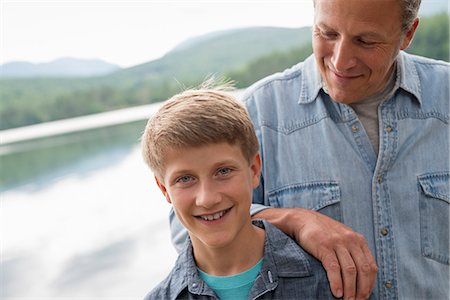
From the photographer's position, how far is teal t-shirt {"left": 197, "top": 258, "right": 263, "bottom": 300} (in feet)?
4.33

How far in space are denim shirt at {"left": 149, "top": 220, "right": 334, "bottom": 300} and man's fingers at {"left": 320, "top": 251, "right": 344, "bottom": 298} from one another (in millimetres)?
29

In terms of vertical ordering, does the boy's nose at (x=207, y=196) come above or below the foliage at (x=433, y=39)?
above

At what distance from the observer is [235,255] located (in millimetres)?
1356

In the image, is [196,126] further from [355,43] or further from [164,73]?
[164,73]

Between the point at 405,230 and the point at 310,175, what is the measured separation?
26 centimetres

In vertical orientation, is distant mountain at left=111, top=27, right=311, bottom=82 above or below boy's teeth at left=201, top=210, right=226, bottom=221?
below

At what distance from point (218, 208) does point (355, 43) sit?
1.65ft

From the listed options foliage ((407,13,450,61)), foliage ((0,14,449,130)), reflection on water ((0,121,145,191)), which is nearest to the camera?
foliage ((407,13,450,61))

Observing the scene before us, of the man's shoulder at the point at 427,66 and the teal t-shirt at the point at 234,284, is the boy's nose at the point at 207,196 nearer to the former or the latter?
the teal t-shirt at the point at 234,284

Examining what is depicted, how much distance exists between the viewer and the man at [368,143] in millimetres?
1453

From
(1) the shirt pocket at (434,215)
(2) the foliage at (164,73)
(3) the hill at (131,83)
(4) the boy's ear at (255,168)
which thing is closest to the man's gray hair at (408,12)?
(1) the shirt pocket at (434,215)

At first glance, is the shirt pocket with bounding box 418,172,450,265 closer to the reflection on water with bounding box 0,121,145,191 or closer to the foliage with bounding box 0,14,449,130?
the foliage with bounding box 0,14,449,130

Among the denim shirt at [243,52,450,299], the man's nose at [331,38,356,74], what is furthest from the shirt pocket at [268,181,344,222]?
the man's nose at [331,38,356,74]

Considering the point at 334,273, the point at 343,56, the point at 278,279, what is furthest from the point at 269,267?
the point at 343,56
